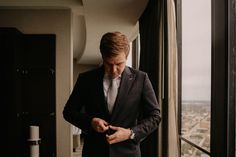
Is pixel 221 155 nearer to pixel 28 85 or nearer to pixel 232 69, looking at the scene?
pixel 232 69

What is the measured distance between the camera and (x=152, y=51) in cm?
343

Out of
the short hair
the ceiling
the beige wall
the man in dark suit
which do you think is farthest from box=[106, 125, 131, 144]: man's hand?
the beige wall

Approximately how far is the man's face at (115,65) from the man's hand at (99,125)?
0.74ft

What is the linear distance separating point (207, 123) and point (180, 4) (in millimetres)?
1462

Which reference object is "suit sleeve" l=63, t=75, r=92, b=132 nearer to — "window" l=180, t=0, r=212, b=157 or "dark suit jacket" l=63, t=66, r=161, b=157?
"dark suit jacket" l=63, t=66, r=161, b=157

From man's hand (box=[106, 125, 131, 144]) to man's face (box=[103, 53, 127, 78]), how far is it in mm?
249

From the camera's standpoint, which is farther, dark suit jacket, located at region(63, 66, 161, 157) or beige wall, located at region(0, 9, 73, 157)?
beige wall, located at region(0, 9, 73, 157)

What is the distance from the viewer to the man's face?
4.31ft

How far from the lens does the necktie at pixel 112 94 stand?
131cm

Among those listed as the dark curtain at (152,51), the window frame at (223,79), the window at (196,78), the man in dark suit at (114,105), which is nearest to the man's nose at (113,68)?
the man in dark suit at (114,105)

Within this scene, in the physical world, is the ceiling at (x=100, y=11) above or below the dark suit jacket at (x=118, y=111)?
above

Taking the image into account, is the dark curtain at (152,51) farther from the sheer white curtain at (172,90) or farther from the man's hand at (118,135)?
the man's hand at (118,135)

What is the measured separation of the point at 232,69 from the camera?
1.85m

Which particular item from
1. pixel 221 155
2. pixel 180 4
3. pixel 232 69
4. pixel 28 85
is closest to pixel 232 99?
pixel 232 69
